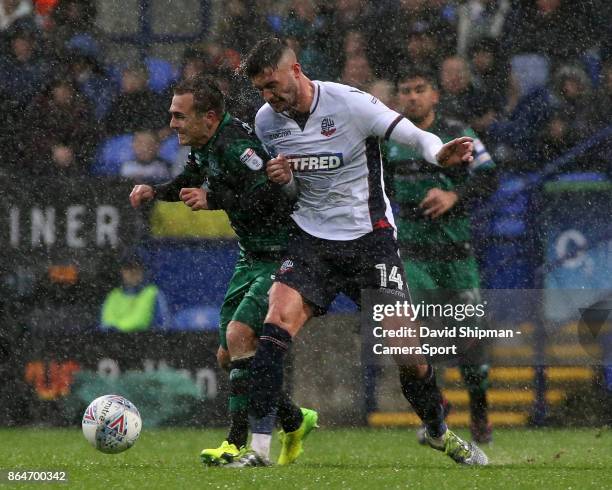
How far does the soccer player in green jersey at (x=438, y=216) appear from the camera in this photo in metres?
8.67

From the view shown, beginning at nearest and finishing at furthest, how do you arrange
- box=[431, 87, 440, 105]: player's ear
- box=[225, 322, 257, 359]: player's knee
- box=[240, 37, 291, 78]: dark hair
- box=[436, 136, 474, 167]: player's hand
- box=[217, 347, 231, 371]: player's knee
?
1. box=[436, 136, 474, 167]: player's hand
2. box=[240, 37, 291, 78]: dark hair
3. box=[225, 322, 257, 359]: player's knee
4. box=[217, 347, 231, 371]: player's knee
5. box=[431, 87, 440, 105]: player's ear

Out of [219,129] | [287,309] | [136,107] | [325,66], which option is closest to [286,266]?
[287,309]

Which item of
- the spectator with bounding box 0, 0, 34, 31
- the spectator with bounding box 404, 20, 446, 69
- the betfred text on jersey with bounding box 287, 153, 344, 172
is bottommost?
the betfred text on jersey with bounding box 287, 153, 344, 172

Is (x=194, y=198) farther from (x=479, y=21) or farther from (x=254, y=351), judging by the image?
(x=479, y=21)

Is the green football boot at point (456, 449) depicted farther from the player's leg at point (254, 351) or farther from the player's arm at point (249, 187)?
the player's arm at point (249, 187)

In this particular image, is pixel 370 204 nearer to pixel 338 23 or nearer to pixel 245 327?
pixel 245 327

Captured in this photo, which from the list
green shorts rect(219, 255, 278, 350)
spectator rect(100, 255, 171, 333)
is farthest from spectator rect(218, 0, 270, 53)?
green shorts rect(219, 255, 278, 350)

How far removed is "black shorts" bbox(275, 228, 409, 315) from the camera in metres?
6.83

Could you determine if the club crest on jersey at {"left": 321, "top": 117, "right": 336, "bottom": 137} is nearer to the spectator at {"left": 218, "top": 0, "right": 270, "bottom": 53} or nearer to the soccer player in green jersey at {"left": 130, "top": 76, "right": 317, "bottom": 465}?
the soccer player in green jersey at {"left": 130, "top": 76, "right": 317, "bottom": 465}

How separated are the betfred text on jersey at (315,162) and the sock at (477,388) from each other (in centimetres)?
240

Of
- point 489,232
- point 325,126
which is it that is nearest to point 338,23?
point 489,232

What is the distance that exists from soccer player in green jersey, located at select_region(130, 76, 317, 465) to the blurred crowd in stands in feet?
9.52

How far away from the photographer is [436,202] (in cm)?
791

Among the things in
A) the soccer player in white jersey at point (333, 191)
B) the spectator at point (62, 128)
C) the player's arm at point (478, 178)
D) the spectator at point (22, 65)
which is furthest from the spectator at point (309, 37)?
the soccer player in white jersey at point (333, 191)
